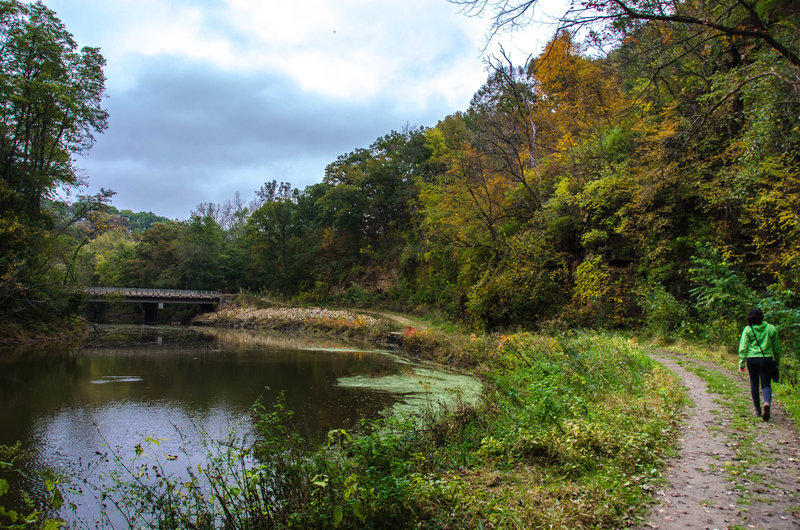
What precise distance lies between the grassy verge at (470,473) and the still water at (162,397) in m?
0.63

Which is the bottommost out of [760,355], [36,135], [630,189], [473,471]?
[473,471]

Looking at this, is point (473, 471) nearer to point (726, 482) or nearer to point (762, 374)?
point (726, 482)

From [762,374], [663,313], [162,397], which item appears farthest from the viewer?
[663,313]

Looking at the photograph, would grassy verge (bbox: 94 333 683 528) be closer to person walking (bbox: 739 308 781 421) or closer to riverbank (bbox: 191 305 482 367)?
person walking (bbox: 739 308 781 421)

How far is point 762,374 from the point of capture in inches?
222

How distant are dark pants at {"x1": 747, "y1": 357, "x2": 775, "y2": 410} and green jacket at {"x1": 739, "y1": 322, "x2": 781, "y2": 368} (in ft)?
0.27

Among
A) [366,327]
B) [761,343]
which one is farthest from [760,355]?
[366,327]

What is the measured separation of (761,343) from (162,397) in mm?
12308

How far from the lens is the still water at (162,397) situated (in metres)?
6.66

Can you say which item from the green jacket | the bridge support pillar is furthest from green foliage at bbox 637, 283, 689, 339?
the bridge support pillar

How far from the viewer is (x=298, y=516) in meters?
3.61

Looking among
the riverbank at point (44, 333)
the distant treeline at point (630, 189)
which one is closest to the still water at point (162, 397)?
the riverbank at point (44, 333)

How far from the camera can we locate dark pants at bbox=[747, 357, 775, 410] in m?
5.53

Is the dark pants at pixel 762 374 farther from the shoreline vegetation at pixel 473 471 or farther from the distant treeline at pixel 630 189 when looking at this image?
the distant treeline at pixel 630 189
